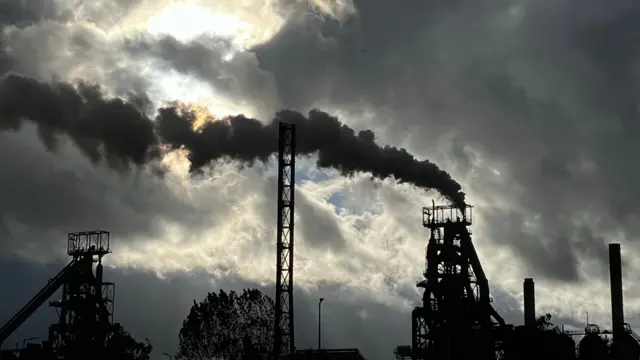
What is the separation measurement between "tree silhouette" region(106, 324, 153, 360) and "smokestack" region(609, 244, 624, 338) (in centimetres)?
4894

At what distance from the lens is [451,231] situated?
99375 mm

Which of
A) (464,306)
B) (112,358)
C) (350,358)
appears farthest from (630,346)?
(112,358)

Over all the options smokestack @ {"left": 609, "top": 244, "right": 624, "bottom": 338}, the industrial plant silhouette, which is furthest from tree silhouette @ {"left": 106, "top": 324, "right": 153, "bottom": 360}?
smokestack @ {"left": 609, "top": 244, "right": 624, "bottom": 338}

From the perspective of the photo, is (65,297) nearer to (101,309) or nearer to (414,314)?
(101,309)

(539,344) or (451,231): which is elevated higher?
(451,231)

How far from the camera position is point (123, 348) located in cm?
10650

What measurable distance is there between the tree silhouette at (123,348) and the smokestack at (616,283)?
48939 millimetres

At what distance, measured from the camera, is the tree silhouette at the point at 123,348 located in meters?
102

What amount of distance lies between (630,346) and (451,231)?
1982 centimetres

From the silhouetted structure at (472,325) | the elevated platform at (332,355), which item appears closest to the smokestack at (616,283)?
the silhouetted structure at (472,325)

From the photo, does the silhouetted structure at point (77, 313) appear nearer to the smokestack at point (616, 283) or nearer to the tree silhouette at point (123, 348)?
the tree silhouette at point (123, 348)

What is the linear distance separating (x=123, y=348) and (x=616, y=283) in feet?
166

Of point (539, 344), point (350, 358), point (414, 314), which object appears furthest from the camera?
point (414, 314)

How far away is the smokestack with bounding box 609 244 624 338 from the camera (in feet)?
324
